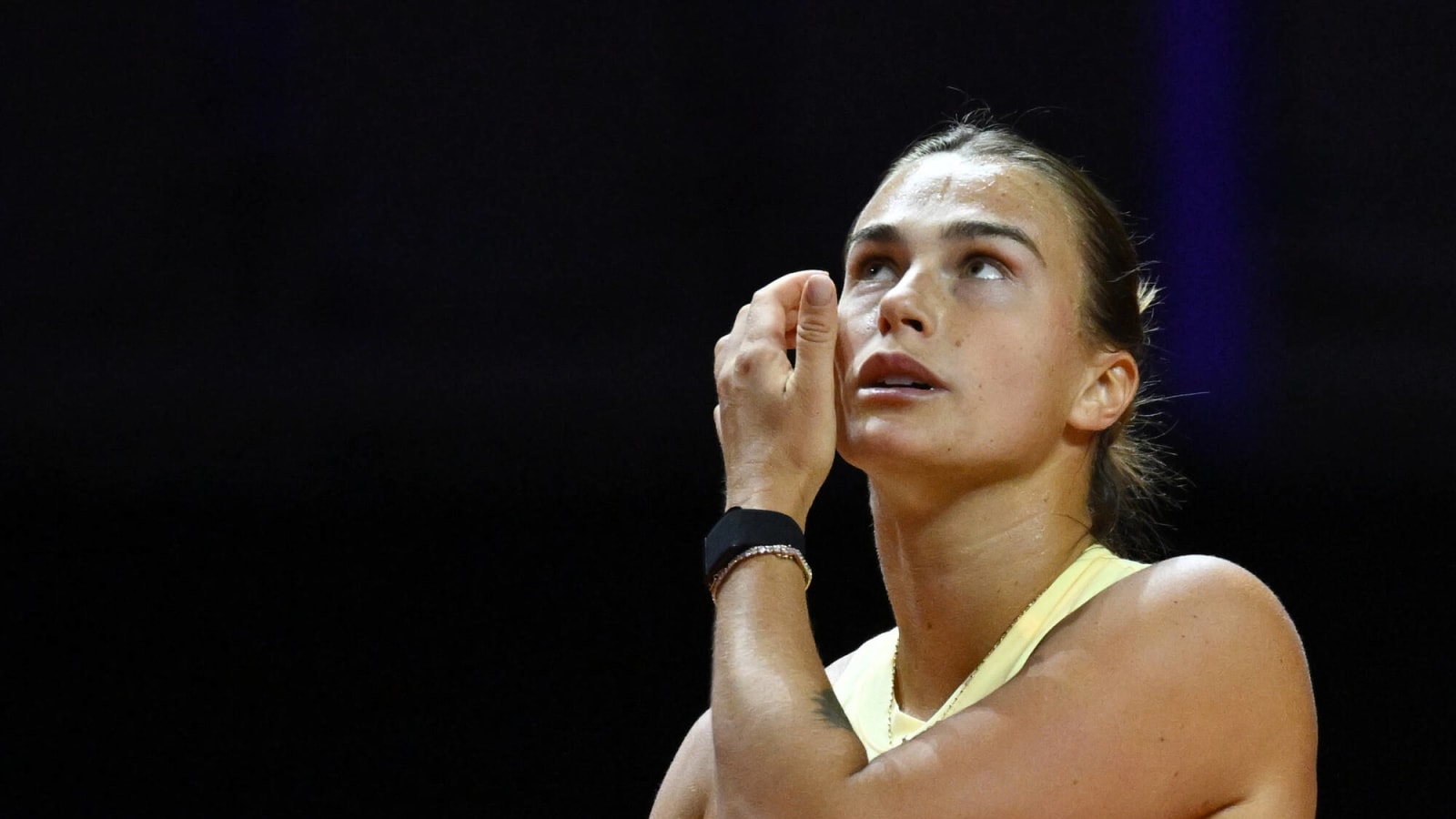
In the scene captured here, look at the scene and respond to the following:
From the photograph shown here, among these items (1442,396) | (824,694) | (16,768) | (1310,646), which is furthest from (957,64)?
(16,768)

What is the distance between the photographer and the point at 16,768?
317cm

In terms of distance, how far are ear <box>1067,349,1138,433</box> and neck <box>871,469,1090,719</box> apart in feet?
0.29

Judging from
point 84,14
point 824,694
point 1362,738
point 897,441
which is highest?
point 84,14

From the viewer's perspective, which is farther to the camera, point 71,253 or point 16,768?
point 71,253

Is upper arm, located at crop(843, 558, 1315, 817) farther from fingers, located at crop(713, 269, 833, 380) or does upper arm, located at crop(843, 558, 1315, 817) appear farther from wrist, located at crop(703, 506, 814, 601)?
fingers, located at crop(713, 269, 833, 380)

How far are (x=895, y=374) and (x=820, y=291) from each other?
132mm

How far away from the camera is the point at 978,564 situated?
180 centimetres

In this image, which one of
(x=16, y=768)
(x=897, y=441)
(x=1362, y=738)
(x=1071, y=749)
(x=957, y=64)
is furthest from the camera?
(x=957, y=64)

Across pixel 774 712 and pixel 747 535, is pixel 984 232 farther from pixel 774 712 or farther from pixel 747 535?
pixel 774 712

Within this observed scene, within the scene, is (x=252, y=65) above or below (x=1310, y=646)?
above

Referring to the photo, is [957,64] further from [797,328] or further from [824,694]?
[824,694]

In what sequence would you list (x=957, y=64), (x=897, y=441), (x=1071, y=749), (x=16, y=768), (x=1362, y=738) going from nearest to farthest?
(x=1071, y=749) < (x=897, y=441) < (x=1362, y=738) < (x=16, y=768) < (x=957, y=64)

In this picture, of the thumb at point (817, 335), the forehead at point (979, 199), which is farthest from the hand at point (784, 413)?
the forehead at point (979, 199)

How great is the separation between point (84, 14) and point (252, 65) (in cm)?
45
